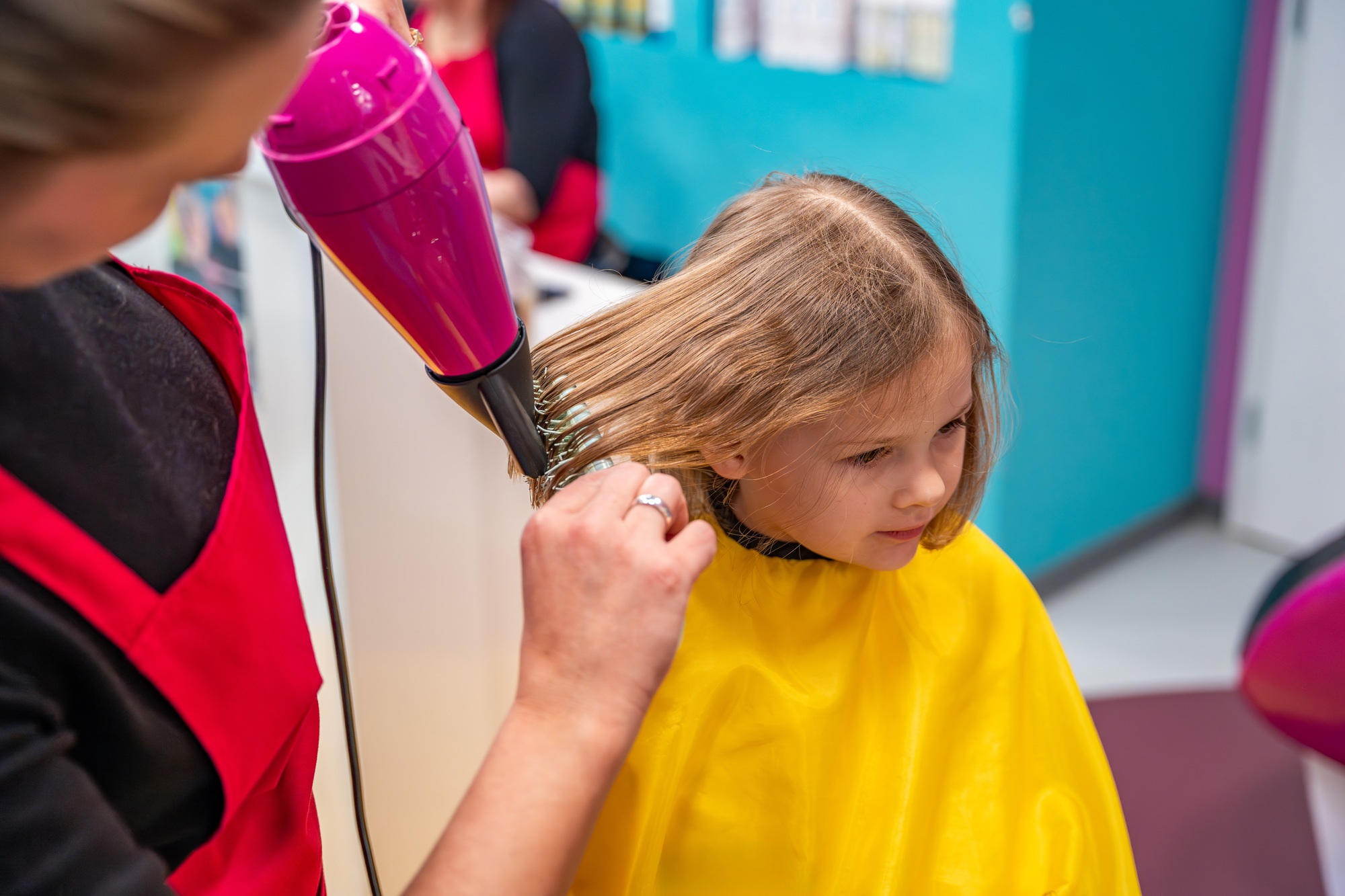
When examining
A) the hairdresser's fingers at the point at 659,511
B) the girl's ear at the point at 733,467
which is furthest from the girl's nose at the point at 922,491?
the hairdresser's fingers at the point at 659,511

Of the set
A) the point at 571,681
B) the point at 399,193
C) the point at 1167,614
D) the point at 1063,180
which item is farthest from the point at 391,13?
the point at 1167,614

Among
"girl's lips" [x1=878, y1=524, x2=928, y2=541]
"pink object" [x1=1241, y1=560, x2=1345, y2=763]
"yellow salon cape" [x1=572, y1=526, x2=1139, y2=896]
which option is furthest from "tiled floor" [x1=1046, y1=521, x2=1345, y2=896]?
"girl's lips" [x1=878, y1=524, x2=928, y2=541]

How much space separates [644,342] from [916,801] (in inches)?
19.2

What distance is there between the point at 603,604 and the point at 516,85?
2.28 metres

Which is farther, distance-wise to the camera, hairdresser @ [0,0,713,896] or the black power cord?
the black power cord

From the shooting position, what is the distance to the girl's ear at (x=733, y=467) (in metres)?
1.00

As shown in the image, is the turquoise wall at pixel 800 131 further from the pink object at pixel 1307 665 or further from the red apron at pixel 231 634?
the red apron at pixel 231 634

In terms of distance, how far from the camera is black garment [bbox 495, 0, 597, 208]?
2.73 m

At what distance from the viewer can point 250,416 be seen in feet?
2.48

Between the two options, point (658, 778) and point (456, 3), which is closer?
point (658, 778)

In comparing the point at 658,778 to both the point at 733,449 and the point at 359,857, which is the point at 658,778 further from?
the point at 359,857

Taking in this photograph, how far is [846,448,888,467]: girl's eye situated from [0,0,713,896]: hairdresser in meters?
0.28

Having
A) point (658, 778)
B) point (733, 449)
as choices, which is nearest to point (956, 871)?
point (658, 778)

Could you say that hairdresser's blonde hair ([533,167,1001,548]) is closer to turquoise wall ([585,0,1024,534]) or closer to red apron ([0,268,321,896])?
red apron ([0,268,321,896])
